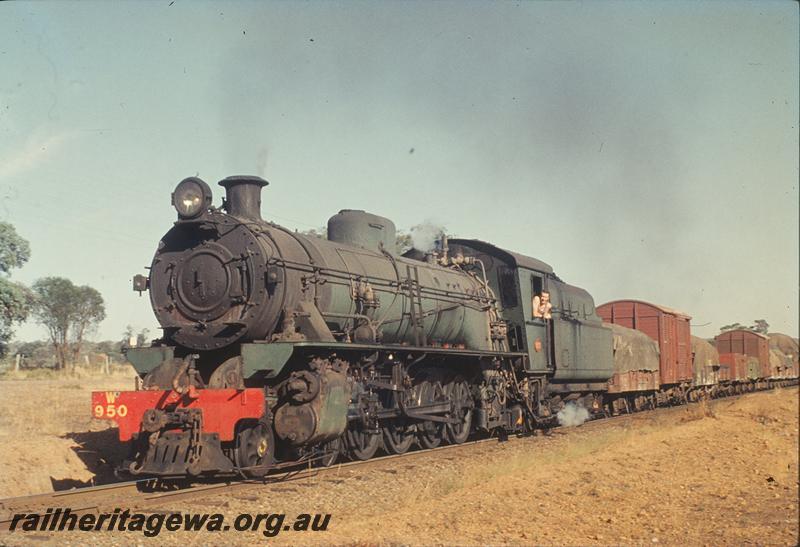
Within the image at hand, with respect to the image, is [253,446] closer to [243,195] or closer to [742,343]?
[243,195]

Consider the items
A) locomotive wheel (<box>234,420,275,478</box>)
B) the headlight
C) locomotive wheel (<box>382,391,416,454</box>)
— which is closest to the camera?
locomotive wheel (<box>234,420,275,478</box>)

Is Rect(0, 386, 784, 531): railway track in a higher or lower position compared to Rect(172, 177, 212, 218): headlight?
lower

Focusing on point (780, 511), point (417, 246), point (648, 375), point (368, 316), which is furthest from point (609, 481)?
point (648, 375)

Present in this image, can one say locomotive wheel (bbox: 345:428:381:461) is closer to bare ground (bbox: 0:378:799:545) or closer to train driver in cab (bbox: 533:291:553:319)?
bare ground (bbox: 0:378:799:545)

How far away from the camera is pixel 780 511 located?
8.92m

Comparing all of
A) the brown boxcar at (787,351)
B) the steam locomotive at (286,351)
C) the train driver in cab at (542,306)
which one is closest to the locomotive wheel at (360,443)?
the steam locomotive at (286,351)

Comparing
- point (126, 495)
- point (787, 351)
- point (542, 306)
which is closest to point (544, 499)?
point (126, 495)

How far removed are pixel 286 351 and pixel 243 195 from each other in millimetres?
2778

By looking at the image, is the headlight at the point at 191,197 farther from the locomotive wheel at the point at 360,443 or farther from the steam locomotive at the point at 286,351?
the locomotive wheel at the point at 360,443

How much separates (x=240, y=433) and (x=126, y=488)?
5.07 ft

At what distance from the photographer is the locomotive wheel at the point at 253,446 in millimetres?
9906

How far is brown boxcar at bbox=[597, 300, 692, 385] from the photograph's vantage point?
26.5 m

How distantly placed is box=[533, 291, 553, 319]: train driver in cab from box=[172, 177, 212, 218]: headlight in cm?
899

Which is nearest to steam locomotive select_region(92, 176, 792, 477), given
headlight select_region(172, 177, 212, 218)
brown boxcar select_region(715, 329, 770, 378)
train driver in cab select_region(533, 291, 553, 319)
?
headlight select_region(172, 177, 212, 218)
